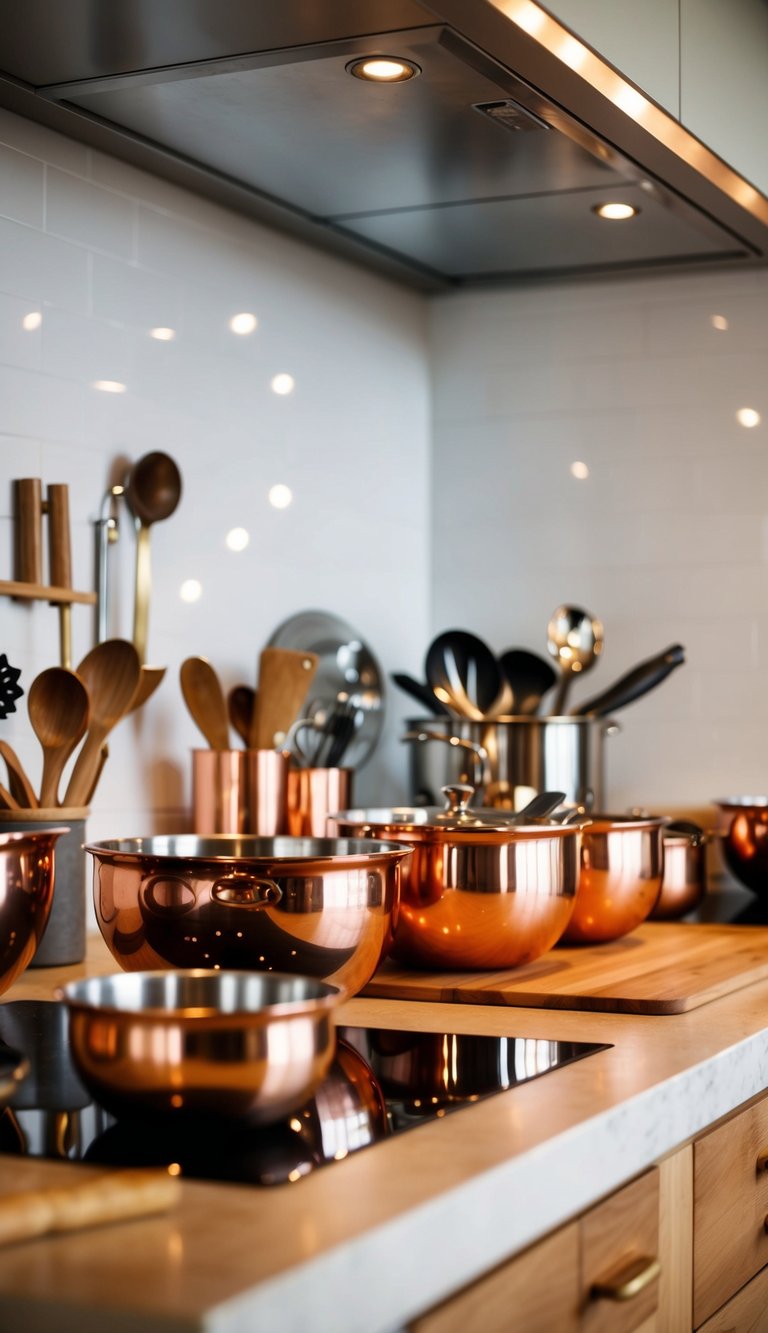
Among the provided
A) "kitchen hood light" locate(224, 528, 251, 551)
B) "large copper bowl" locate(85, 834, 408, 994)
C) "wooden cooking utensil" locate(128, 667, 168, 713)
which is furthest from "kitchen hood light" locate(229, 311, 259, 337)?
"large copper bowl" locate(85, 834, 408, 994)

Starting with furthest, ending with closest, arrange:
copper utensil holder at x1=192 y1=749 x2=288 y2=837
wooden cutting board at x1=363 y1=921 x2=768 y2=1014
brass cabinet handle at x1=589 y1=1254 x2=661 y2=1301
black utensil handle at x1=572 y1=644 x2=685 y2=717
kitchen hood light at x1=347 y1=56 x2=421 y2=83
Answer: black utensil handle at x1=572 y1=644 x2=685 y2=717, copper utensil holder at x1=192 y1=749 x2=288 y2=837, kitchen hood light at x1=347 y1=56 x2=421 y2=83, wooden cutting board at x1=363 y1=921 x2=768 y2=1014, brass cabinet handle at x1=589 y1=1254 x2=661 y2=1301

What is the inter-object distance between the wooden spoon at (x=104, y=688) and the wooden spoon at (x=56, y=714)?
5 cm

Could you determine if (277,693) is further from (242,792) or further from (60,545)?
(60,545)

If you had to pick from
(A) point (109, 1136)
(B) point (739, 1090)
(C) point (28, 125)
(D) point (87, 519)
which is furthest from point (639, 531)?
(A) point (109, 1136)

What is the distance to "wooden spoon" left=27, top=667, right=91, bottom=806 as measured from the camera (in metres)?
1.39

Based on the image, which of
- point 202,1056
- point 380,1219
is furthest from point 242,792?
point 380,1219

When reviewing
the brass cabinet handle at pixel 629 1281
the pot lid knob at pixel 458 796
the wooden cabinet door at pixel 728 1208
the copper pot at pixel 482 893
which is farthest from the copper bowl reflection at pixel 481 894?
the brass cabinet handle at pixel 629 1281

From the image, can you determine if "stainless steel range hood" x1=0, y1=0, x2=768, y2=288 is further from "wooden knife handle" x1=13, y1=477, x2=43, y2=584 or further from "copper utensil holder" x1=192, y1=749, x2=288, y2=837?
"copper utensil holder" x1=192, y1=749, x2=288, y2=837

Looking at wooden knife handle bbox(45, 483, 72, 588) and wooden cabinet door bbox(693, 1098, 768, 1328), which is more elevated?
wooden knife handle bbox(45, 483, 72, 588)

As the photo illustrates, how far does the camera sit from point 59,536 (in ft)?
5.07

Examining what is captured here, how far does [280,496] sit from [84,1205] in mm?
1359

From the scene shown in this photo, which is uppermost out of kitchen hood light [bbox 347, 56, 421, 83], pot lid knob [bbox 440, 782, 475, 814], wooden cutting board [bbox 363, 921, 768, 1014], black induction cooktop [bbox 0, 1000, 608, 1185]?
kitchen hood light [bbox 347, 56, 421, 83]

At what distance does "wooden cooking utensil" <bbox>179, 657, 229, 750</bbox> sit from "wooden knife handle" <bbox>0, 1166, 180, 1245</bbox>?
3.35 ft

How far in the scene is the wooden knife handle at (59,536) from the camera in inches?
60.8
